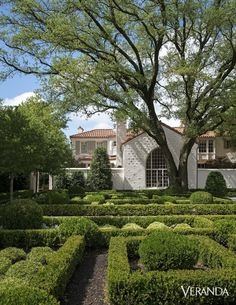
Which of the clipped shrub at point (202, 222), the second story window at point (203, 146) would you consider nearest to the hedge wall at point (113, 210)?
the clipped shrub at point (202, 222)

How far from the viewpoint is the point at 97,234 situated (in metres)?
10.7

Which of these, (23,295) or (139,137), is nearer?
(23,295)

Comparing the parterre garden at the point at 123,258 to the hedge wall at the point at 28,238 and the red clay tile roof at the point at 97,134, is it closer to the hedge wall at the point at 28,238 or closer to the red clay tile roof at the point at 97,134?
the hedge wall at the point at 28,238

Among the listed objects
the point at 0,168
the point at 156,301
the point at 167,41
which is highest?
the point at 167,41

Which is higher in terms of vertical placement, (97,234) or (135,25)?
(135,25)

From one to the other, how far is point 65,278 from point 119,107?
1827cm

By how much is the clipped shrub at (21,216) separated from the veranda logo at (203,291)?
21.4 ft

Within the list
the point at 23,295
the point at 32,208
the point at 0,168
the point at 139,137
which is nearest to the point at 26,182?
the point at 139,137

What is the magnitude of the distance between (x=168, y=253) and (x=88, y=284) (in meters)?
1.58

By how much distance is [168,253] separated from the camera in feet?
24.2

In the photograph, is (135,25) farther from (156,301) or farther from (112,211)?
(156,301)

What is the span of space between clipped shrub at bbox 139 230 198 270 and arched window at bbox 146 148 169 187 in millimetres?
27514

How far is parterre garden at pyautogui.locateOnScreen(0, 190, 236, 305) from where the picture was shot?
592 centimetres

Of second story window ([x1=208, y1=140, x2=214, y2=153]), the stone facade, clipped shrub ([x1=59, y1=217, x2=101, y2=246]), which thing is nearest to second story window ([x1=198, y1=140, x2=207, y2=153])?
second story window ([x1=208, y1=140, x2=214, y2=153])
